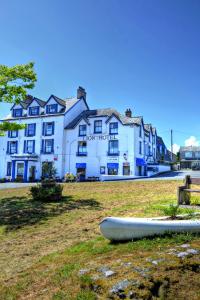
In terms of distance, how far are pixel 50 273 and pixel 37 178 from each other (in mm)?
40773

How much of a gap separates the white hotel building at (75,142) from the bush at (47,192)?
22654 mm

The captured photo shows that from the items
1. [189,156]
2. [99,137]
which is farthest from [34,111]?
[189,156]

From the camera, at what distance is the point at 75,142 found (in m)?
43.3

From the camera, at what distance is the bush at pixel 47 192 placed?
552 inches

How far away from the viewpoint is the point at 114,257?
16.3 ft

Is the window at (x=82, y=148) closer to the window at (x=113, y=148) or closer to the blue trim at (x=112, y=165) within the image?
the window at (x=113, y=148)

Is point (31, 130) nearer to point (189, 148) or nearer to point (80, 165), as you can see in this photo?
point (80, 165)

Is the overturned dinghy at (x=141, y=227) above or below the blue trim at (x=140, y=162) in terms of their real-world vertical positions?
below

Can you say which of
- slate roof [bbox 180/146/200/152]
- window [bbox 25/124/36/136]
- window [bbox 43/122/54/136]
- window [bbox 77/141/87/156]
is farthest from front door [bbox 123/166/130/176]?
slate roof [bbox 180/146/200/152]

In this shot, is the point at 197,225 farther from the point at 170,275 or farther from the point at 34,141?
the point at 34,141

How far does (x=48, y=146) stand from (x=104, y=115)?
10.9m

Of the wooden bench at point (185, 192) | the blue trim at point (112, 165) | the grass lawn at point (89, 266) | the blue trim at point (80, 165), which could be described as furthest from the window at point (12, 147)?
the wooden bench at point (185, 192)

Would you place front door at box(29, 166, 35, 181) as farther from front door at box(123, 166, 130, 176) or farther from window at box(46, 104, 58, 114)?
front door at box(123, 166, 130, 176)

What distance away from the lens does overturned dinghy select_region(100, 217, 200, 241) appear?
226 inches
